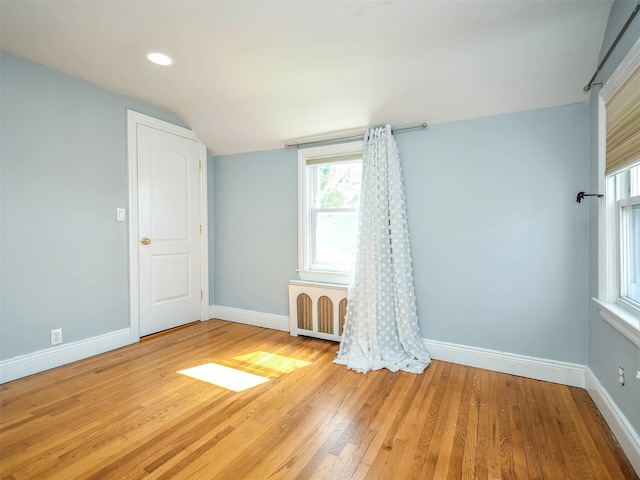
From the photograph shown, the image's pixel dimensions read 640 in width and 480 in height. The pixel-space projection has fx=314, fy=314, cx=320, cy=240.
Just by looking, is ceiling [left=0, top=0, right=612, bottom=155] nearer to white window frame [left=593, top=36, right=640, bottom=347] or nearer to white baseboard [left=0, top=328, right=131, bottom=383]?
white window frame [left=593, top=36, right=640, bottom=347]

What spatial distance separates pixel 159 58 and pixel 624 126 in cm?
294

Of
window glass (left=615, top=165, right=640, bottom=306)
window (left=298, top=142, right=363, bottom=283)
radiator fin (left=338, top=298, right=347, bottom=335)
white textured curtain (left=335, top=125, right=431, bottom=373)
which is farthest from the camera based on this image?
window (left=298, top=142, right=363, bottom=283)

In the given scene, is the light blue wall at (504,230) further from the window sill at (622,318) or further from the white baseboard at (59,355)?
the white baseboard at (59,355)

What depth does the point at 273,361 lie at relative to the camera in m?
2.71

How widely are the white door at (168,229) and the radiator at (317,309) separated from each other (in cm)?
128

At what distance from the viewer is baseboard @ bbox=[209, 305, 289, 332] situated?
11.7 feet

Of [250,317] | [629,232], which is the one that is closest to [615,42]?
[629,232]

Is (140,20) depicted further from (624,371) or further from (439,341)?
(624,371)

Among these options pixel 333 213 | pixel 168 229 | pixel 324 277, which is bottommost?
pixel 324 277

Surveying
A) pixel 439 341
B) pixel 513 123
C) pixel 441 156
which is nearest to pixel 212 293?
pixel 439 341

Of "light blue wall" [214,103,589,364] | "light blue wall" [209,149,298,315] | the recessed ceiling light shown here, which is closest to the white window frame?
"light blue wall" [214,103,589,364]

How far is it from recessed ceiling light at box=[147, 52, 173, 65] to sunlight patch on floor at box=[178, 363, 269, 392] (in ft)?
7.85

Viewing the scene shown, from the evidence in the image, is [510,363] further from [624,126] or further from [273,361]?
[273,361]

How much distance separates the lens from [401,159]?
282cm
